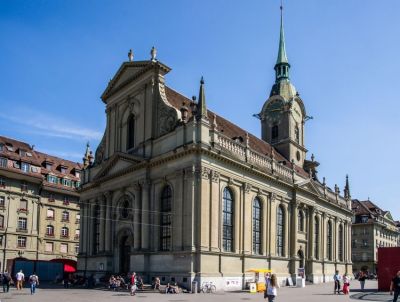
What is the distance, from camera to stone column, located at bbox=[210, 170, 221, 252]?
129 feet

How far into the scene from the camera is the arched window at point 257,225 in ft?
151

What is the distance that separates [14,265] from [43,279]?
12.0 ft

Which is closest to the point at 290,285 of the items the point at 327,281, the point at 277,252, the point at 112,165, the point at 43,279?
the point at 277,252

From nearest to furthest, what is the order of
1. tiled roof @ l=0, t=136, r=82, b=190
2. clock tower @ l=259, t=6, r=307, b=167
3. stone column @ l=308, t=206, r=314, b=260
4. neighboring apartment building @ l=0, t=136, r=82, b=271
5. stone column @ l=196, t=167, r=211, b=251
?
stone column @ l=196, t=167, r=211, b=251
stone column @ l=308, t=206, r=314, b=260
neighboring apartment building @ l=0, t=136, r=82, b=271
tiled roof @ l=0, t=136, r=82, b=190
clock tower @ l=259, t=6, r=307, b=167

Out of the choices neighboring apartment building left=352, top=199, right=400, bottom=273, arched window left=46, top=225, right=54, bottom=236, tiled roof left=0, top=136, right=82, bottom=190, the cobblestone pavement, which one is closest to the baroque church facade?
the cobblestone pavement

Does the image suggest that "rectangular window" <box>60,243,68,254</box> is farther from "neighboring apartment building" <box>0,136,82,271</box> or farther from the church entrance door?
the church entrance door

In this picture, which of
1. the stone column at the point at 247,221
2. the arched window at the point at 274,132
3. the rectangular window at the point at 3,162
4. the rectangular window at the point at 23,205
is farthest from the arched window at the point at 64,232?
the stone column at the point at 247,221

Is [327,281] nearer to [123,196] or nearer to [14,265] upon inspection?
[123,196]

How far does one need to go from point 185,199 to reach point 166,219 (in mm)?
3614

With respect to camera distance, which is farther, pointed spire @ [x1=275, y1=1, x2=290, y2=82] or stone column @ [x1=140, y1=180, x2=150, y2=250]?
pointed spire @ [x1=275, y1=1, x2=290, y2=82]

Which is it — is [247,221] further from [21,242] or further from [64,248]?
[64,248]

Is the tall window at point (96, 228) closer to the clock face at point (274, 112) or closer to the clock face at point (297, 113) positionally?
the clock face at point (274, 112)

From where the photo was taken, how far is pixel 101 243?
4969cm

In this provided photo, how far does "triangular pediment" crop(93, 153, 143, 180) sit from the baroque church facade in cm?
11
